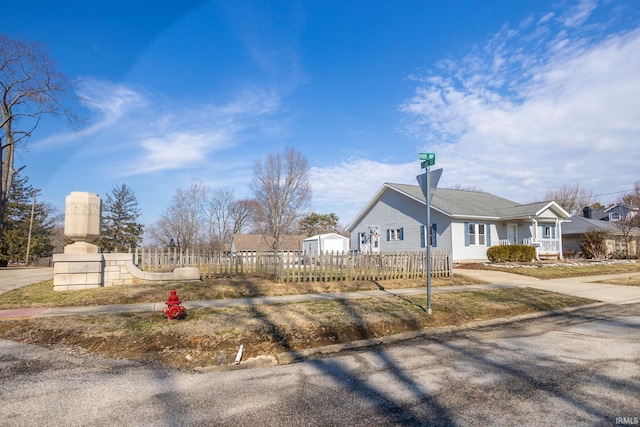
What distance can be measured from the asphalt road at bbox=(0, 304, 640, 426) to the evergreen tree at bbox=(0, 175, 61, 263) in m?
37.4

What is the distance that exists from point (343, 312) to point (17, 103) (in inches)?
975

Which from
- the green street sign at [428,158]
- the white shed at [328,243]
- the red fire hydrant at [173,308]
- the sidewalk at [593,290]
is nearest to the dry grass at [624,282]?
the sidewalk at [593,290]

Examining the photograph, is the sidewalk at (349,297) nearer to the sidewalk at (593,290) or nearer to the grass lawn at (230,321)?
the sidewalk at (593,290)

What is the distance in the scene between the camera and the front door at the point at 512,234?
26.6m

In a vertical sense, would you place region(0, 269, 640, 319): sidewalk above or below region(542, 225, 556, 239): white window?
below

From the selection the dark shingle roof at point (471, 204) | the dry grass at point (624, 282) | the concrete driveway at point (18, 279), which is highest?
the dark shingle roof at point (471, 204)

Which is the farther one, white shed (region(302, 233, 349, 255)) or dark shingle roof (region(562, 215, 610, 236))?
white shed (region(302, 233, 349, 255))

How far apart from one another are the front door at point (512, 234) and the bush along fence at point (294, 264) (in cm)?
1571

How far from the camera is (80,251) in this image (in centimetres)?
1075

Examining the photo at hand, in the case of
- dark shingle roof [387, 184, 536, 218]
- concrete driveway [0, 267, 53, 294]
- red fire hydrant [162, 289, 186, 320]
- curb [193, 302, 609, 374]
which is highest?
dark shingle roof [387, 184, 536, 218]

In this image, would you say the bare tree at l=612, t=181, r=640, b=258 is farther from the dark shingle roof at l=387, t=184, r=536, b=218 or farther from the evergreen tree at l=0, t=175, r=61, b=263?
the evergreen tree at l=0, t=175, r=61, b=263

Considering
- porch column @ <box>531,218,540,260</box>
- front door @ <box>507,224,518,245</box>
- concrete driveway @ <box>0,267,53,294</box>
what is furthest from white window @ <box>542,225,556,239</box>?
concrete driveway @ <box>0,267,53,294</box>

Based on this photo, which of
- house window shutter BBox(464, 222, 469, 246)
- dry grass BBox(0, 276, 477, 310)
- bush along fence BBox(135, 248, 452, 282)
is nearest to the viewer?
dry grass BBox(0, 276, 477, 310)

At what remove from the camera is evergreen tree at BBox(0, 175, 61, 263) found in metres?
34.3
